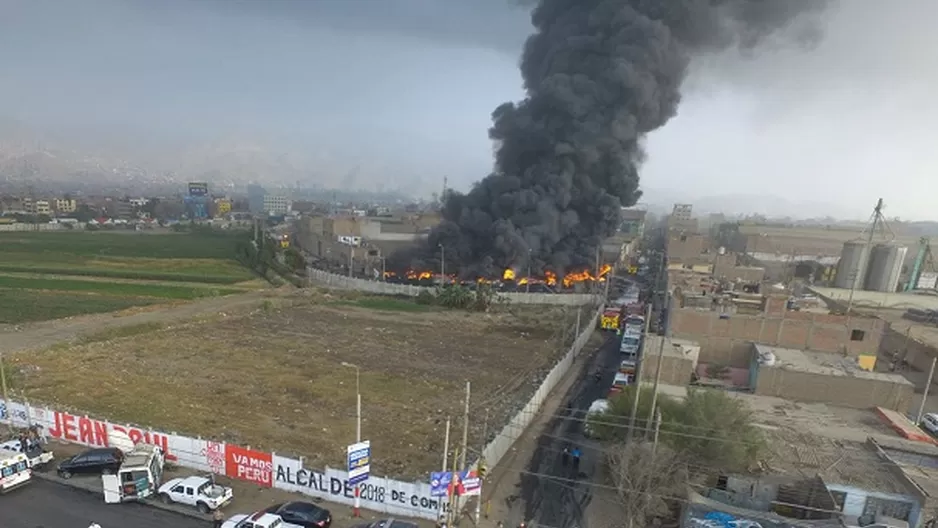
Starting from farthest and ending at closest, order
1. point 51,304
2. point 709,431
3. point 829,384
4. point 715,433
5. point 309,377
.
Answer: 1. point 51,304
2. point 309,377
3. point 829,384
4. point 709,431
5. point 715,433

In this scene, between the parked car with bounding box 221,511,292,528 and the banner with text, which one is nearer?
the parked car with bounding box 221,511,292,528

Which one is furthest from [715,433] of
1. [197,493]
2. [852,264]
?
[852,264]

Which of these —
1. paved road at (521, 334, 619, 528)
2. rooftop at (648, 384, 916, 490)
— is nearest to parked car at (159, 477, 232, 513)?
paved road at (521, 334, 619, 528)

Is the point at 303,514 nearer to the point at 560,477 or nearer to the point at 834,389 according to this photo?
the point at 560,477

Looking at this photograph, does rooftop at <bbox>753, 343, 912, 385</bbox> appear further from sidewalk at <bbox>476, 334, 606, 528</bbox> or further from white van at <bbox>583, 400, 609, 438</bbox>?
sidewalk at <bbox>476, 334, 606, 528</bbox>

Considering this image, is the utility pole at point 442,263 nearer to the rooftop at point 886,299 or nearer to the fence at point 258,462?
the rooftop at point 886,299

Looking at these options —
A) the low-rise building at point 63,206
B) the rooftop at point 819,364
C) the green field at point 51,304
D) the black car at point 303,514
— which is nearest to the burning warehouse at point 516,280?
the green field at point 51,304
